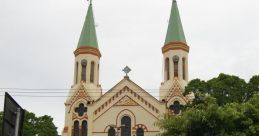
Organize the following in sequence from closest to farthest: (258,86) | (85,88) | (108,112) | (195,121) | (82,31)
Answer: (195,121)
(258,86)
(108,112)
(85,88)
(82,31)

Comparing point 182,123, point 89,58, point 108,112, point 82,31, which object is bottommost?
point 182,123

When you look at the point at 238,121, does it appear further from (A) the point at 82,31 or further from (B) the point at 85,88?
(A) the point at 82,31

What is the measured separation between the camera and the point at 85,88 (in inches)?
1853

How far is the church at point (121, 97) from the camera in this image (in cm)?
4356

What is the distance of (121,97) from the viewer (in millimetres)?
44281

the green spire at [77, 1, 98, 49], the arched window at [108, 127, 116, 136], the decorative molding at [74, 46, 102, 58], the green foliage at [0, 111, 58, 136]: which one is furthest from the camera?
the green spire at [77, 1, 98, 49]

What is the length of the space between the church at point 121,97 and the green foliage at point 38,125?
2790 millimetres

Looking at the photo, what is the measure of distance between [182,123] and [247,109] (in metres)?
2.81

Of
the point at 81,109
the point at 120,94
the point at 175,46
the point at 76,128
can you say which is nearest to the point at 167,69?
the point at 175,46

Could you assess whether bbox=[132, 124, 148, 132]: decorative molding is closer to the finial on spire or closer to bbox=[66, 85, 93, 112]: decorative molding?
the finial on spire

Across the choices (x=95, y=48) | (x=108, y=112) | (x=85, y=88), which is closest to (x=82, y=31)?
(x=95, y=48)

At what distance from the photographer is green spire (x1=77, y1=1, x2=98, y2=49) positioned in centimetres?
4947

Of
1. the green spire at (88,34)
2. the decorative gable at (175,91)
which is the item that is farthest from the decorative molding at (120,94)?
the green spire at (88,34)

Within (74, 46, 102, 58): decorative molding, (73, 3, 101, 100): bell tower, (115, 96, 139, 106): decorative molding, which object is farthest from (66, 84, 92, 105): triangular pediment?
(115, 96, 139, 106): decorative molding
